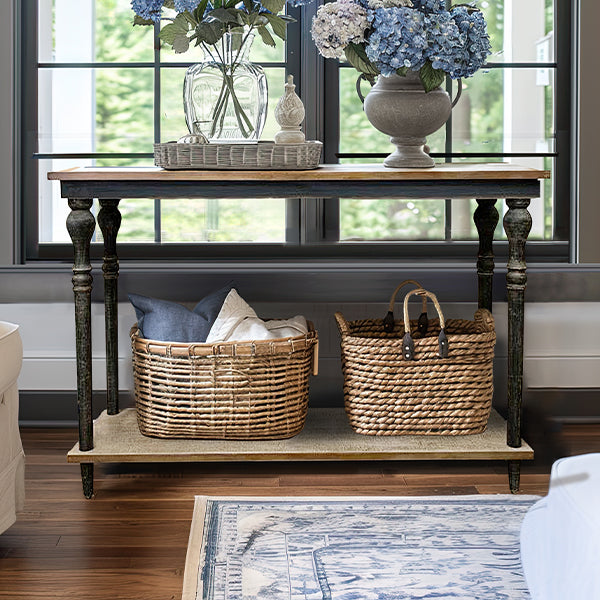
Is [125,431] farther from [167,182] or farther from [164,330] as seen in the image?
[167,182]

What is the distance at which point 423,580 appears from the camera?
2.00m

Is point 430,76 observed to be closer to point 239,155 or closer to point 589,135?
point 239,155

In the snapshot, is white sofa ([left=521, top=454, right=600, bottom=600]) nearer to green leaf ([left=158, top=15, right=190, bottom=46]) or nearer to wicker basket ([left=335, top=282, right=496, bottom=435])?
wicker basket ([left=335, top=282, right=496, bottom=435])

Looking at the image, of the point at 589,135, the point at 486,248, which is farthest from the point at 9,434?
the point at 589,135

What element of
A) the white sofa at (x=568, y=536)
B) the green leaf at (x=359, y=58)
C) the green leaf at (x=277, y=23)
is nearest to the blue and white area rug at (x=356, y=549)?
the white sofa at (x=568, y=536)

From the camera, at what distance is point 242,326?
8.70 ft

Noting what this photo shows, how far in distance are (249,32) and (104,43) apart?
92 centimetres

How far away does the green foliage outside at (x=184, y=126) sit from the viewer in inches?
129

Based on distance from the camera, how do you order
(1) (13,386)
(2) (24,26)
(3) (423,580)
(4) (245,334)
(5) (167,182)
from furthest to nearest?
(2) (24,26) → (4) (245,334) → (5) (167,182) → (1) (13,386) → (3) (423,580)

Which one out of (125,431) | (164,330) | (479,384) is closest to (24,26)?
Result: (164,330)

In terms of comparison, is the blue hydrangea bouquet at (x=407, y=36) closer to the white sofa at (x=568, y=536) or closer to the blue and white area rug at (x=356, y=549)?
the blue and white area rug at (x=356, y=549)

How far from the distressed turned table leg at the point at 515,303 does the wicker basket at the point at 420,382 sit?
0.10 m

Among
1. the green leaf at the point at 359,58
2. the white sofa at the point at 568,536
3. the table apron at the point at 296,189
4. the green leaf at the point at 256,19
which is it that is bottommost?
the white sofa at the point at 568,536

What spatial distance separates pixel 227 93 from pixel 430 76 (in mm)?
589
